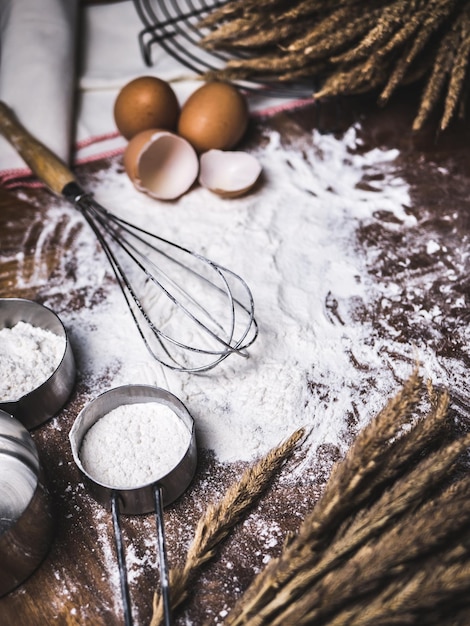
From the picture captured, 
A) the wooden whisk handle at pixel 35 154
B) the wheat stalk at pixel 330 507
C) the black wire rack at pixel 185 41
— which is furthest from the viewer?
Answer: the black wire rack at pixel 185 41

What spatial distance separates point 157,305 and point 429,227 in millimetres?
456

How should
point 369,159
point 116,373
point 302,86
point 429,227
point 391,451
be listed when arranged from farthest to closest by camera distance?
point 302,86, point 369,159, point 429,227, point 116,373, point 391,451

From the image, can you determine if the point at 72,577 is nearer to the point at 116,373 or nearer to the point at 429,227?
the point at 116,373

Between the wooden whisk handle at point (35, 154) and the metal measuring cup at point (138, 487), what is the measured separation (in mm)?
A: 402

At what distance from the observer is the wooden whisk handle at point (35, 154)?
40.3 inches

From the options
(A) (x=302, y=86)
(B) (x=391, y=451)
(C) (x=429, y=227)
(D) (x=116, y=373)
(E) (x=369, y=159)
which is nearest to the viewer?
(B) (x=391, y=451)

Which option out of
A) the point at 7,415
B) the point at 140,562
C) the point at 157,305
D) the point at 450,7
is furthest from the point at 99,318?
the point at 450,7

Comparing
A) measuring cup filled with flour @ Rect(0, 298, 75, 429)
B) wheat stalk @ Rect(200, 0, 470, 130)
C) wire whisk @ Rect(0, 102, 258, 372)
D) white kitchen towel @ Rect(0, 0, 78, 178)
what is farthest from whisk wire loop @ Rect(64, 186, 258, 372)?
wheat stalk @ Rect(200, 0, 470, 130)

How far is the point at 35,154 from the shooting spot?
1.07 metres

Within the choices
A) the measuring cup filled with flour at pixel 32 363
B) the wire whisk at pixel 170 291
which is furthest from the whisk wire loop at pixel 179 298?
the measuring cup filled with flour at pixel 32 363

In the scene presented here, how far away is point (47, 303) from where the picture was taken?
0.96 meters

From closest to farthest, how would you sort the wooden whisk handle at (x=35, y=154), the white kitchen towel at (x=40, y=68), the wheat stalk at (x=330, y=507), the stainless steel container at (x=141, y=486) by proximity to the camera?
the wheat stalk at (x=330, y=507) < the stainless steel container at (x=141, y=486) < the wooden whisk handle at (x=35, y=154) < the white kitchen towel at (x=40, y=68)

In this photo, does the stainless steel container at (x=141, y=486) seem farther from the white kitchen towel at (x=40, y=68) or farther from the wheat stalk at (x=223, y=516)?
the white kitchen towel at (x=40, y=68)

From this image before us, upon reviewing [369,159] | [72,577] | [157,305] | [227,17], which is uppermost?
[227,17]
